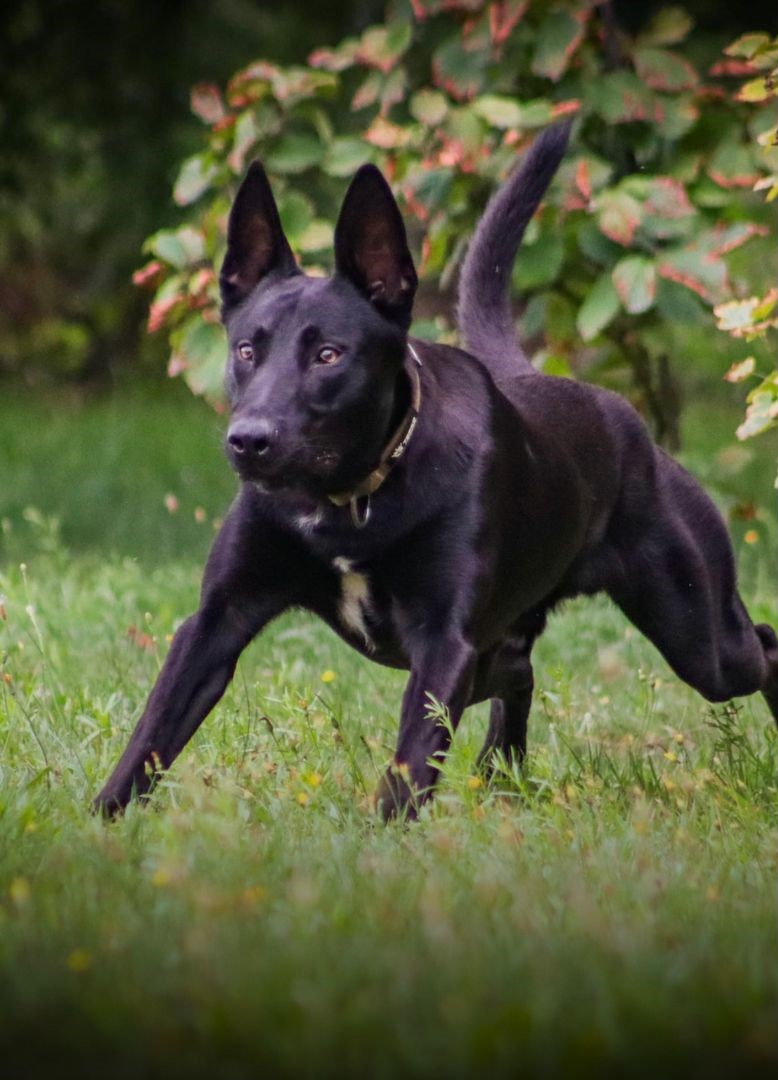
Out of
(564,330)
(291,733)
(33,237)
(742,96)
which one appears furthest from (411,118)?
(33,237)

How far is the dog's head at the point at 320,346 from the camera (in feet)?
12.0

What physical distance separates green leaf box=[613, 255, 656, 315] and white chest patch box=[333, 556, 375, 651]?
103 inches

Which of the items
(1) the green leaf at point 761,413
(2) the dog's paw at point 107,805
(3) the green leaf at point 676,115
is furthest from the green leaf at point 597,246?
(2) the dog's paw at point 107,805

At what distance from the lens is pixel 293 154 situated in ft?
21.7

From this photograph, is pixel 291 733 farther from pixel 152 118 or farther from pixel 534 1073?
pixel 152 118

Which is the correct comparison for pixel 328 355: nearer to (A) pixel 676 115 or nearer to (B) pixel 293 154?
(B) pixel 293 154

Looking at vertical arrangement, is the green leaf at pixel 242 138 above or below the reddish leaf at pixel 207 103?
below

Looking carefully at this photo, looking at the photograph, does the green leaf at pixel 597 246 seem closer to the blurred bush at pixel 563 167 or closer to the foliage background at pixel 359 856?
the blurred bush at pixel 563 167

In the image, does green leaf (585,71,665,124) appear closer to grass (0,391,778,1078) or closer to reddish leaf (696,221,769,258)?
reddish leaf (696,221,769,258)

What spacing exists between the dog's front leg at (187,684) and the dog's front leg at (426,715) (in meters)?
0.41

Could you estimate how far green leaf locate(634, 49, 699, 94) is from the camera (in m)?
6.48

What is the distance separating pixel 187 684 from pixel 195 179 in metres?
3.30

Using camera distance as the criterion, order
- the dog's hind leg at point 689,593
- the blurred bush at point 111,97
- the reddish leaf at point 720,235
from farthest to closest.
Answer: the blurred bush at point 111,97 → the reddish leaf at point 720,235 → the dog's hind leg at point 689,593

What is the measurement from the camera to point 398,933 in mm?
2564
